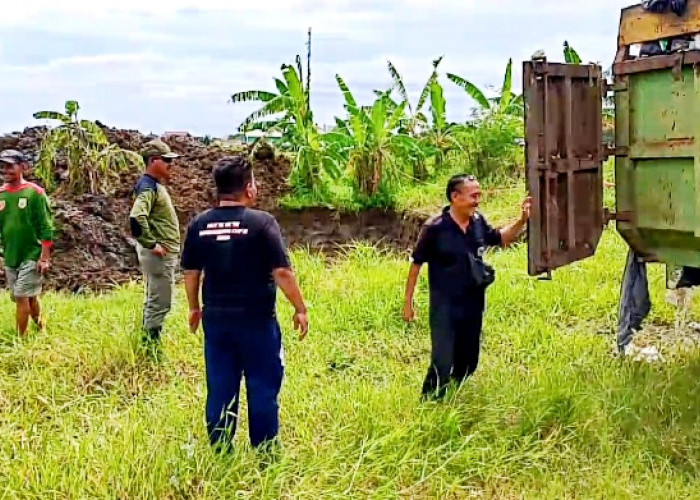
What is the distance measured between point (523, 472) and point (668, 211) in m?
1.60

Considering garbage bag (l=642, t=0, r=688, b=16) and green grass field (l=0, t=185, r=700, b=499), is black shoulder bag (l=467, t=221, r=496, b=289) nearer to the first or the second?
green grass field (l=0, t=185, r=700, b=499)

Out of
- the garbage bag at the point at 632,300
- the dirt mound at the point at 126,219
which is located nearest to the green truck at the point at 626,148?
the garbage bag at the point at 632,300

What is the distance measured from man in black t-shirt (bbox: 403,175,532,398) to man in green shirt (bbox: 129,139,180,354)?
2.05 metres

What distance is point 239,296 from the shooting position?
3902 millimetres

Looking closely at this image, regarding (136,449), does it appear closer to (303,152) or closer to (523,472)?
(523,472)

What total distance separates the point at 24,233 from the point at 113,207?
6.09 metres

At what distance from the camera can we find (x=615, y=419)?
4477 mm

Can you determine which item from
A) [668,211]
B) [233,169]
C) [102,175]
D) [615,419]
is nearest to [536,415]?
[615,419]

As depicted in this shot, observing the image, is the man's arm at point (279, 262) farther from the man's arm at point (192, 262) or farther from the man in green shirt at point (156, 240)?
the man in green shirt at point (156, 240)

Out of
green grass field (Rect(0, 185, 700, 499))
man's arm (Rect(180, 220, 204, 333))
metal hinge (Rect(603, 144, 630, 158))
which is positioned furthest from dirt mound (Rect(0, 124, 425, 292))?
metal hinge (Rect(603, 144, 630, 158))

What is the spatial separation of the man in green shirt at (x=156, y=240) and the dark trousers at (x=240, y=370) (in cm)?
199

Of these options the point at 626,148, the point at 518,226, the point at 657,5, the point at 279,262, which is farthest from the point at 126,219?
the point at 657,5

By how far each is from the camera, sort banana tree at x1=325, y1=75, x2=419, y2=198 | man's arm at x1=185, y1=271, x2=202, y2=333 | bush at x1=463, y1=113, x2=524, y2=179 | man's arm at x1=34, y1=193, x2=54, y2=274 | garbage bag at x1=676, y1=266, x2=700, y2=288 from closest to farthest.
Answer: man's arm at x1=185, y1=271, x2=202, y2=333, garbage bag at x1=676, y1=266, x2=700, y2=288, man's arm at x1=34, y1=193, x2=54, y2=274, banana tree at x1=325, y1=75, x2=419, y2=198, bush at x1=463, y1=113, x2=524, y2=179

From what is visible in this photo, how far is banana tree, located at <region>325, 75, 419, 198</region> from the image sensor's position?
13.2 metres
